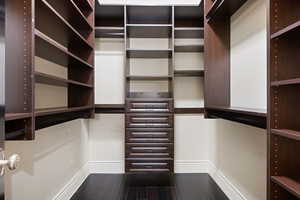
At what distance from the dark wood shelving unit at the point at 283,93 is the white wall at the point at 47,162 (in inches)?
61.3

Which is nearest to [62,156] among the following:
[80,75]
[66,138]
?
[66,138]

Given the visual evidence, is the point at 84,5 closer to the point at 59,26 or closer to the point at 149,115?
the point at 59,26

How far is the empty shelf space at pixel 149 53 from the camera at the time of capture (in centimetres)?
297

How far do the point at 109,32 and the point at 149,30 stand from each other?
55 centimetres

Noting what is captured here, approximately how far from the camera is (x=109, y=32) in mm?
3189

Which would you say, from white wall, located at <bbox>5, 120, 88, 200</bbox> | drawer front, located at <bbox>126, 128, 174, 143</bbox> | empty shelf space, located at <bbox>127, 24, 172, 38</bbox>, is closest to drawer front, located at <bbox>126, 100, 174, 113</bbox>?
drawer front, located at <bbox>126, 128, 174, 143</bbox>

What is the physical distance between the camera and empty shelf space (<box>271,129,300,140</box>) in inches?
41.4

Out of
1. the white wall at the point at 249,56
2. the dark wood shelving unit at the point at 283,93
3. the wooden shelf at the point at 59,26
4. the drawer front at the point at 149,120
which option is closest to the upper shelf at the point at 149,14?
the wooden shelf at the point at 59,26

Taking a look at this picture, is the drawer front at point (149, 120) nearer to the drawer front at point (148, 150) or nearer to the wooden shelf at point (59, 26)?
the drawer front at point (148, 150)

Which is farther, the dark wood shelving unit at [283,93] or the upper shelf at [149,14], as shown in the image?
the upper shelf at [149,14]

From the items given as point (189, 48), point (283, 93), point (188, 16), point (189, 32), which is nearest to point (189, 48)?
point (189, 48)

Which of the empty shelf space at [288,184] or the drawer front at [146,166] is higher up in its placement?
the empty shelf space at [288,184]

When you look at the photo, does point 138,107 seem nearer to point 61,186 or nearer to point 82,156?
point 82,156

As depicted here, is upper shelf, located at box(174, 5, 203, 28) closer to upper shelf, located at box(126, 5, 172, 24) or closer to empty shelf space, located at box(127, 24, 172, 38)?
upper shelf, located at box(126, 5, 172, 24)
